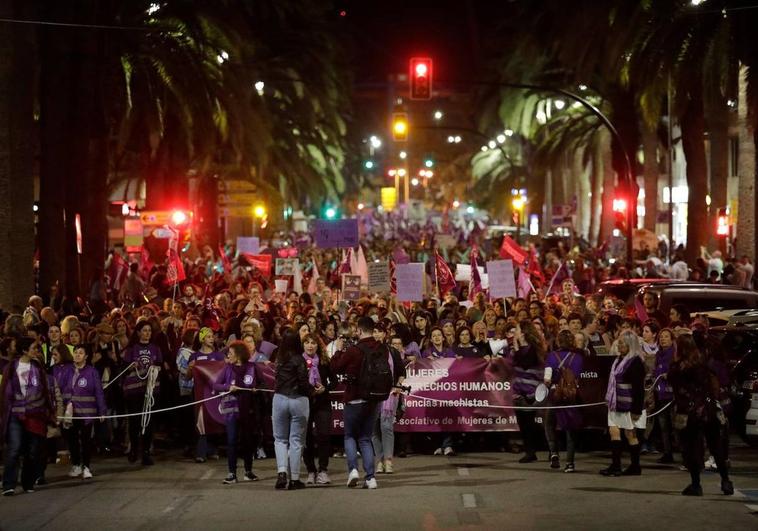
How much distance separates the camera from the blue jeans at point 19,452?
1346 cm

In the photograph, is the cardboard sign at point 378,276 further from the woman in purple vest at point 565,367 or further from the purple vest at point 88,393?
the purple vest at point 88,393

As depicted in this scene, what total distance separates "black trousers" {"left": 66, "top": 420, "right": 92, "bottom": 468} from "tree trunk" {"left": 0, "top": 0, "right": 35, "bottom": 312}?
10.0 metres

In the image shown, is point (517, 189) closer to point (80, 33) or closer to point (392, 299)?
point (80, 33)

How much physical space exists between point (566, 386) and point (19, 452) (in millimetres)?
5671

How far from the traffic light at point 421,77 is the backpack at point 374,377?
17932mm

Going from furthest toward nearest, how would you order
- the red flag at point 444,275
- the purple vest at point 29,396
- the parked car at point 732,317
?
1. the red flag at point 444,275
2. the parked car at point 732,317
3. the purple vest at point 29,396

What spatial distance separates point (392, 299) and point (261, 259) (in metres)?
6.53

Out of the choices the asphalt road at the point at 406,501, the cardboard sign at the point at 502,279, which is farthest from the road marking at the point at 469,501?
the cardboard sign at the point at 502,279

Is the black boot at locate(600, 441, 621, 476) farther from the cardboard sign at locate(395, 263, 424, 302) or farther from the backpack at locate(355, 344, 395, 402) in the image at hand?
the cardboard sign at locate(395, 263, 424, 302)

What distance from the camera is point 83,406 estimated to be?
14516 mm

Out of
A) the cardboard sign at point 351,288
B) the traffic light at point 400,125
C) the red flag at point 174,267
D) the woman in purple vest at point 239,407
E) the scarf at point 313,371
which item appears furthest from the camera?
the traffic light at point 400,125

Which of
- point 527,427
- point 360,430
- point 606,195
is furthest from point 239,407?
point 606,195

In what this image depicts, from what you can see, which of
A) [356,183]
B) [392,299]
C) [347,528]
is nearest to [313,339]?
[347,528]

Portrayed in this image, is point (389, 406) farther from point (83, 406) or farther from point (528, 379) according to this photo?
point (83, 406)
